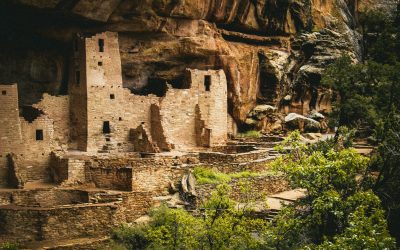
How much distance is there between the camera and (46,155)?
26.0 m

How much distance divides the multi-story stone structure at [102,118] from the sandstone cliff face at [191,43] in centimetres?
124

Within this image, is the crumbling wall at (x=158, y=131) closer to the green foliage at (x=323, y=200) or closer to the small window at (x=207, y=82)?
the small window at (x=207, y=82)

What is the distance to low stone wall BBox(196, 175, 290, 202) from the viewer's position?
78.7 ft

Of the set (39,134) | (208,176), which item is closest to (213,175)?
(208,176)

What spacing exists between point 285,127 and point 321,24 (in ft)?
29.6

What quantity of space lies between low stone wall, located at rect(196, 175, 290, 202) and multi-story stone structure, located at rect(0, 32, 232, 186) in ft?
19.1

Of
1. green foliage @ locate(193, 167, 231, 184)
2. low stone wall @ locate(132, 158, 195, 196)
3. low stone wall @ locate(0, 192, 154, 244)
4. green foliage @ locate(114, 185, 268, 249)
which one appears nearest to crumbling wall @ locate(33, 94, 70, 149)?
low stone wall @ locate(132, 158, 195, 196)

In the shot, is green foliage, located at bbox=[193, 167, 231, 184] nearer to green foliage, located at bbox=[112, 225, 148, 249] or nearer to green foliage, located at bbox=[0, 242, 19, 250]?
green foliage, located at bbox=[112, 225, 148, 249]

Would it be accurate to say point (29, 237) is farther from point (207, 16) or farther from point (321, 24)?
point (321, 24)

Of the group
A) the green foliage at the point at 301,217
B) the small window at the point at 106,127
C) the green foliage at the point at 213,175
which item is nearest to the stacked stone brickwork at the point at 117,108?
the small window at the point at 106,127

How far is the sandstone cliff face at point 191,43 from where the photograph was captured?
2936cm

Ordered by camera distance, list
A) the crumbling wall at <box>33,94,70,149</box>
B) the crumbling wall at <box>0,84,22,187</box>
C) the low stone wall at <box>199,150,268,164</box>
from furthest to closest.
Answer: the crumbling wall at <box>33,94,70,149</box>, the low stone wall at <box>199,150,268,164</box>, the crumbling wall at <box>0,84,22,187</box>

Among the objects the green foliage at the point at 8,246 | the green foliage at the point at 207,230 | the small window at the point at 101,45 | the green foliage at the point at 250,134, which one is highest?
the small window at the point at 101,45

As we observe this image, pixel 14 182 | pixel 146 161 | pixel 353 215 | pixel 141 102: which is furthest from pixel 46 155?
pixel 353 215
